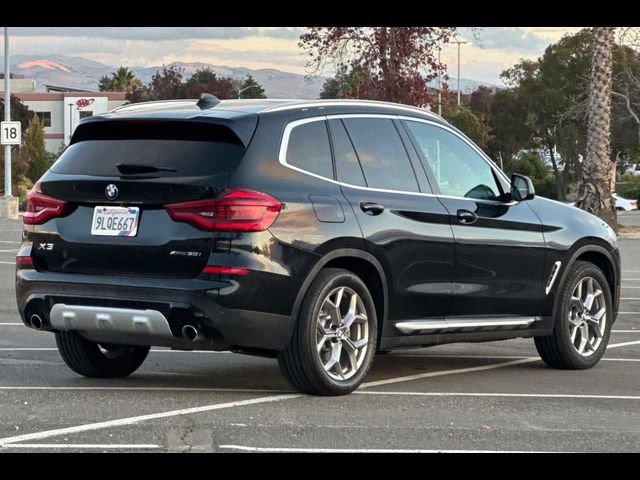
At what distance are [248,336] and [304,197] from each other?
0.92 m

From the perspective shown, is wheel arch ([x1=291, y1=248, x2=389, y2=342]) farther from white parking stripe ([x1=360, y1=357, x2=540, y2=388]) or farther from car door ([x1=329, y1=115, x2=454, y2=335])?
white parking stripe ([x1=360, y1=357, x2=540, y2=388])

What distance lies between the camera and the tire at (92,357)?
9.39 m

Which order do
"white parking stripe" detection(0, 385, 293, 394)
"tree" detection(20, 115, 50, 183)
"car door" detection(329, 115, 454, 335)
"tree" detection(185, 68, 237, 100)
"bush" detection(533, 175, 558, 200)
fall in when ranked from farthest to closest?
1. "tree" detection(185, 68, 237, 100)
2. "bush" detection(533, 175, 558, 200)
3. "tree" detection(20, 115, 50, 183)
4. "car door" detection(329, 115, 454, 335)
5. "white parking stripe" detection(0, 385, 293, 394)

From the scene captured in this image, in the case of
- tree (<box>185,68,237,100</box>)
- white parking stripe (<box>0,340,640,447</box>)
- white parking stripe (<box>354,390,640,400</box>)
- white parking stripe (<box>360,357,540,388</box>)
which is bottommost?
white parking stripe (<box>360,357,540,388</box>)

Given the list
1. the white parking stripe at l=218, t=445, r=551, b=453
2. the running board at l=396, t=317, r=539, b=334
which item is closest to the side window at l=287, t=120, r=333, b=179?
the running board at l=396, t=317, r=539, b=334

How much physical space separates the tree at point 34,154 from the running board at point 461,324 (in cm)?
6128

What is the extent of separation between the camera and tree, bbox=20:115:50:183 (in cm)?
7175

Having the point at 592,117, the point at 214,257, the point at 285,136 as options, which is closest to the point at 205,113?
the point at 285,136

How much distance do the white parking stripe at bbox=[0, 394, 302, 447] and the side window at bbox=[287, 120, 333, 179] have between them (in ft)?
4.59

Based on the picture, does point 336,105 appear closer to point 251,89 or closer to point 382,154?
point 382,154

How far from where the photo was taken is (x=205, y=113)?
8.75 m

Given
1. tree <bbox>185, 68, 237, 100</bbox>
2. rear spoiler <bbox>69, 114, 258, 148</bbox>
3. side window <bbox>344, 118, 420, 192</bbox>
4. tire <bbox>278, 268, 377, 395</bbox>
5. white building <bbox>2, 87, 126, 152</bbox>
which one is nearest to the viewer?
tire <bbox>278, 268, 377, 395</bbox>

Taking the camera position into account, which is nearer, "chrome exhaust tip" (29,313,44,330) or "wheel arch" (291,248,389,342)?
"wheel arch" (291,248,389,342)
